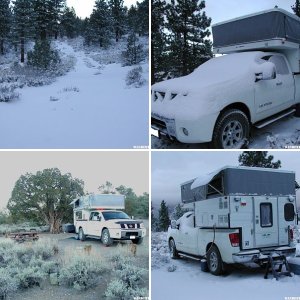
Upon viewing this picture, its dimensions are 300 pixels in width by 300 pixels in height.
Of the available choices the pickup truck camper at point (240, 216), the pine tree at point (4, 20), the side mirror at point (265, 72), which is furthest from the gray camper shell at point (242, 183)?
the pine tree at point (4, 20)

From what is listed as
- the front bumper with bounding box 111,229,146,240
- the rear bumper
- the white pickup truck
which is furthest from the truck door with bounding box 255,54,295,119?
the front bumper with bounding box 111,229,146,240

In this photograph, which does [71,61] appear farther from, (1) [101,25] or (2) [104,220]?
(2) [104,220]

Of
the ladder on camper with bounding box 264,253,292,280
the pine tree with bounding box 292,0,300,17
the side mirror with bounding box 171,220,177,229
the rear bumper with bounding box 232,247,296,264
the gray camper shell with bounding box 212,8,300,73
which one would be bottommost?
the ladder on camper with bounding box 264,253,292,280

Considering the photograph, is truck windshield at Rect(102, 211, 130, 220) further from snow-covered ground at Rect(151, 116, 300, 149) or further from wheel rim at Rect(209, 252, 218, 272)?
wheel rim at Rect(209, 252, 218, 272)

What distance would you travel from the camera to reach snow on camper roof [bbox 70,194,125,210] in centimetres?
572

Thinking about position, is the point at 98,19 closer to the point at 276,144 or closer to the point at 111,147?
the point at 111,147

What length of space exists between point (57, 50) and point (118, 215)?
2264mm

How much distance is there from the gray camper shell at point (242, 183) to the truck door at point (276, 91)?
73cm

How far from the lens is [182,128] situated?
5020 mm

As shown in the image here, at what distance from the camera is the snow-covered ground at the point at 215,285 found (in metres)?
5.25

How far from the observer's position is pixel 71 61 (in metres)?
5.71

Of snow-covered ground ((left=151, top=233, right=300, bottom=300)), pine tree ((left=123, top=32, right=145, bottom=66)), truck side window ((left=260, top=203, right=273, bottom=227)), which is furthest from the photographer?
pine tree ((left=123, top=32, right=145, bottom=66))

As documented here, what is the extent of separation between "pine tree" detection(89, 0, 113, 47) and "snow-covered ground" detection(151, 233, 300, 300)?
2822 mm

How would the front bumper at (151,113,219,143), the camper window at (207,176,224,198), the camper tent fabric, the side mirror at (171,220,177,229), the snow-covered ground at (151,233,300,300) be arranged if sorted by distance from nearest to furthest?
1. the front bumper at (151,113,219,143)
2. the snow-covered ground at (151,233,300,300)
3. the camper window at (207,176,224,198)
4. the camper tent fabric
5. the side mirror at (171,220,177,229)
